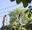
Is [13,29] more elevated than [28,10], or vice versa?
[28,10]

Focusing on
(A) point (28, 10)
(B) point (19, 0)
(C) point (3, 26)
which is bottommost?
(C) point (3, 26)

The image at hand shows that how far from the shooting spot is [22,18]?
10.2 m

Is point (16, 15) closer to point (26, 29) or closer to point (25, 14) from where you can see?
point (25, 14)

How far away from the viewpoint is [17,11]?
10.7m

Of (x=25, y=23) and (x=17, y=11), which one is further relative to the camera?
(x=17, y=11)

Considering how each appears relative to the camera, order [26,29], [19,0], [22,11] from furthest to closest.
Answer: [22,11], [26,29], [19,0]

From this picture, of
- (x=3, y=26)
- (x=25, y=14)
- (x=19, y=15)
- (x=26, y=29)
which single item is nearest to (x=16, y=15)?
(x=19, y=15)

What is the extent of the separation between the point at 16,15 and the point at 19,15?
0.33 meters

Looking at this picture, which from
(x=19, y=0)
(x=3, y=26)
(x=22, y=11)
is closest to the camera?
(x=19, y=0)

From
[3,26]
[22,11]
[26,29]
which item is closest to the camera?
[26,29]

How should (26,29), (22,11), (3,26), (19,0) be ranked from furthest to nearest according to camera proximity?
1. (3,26)
2. (22,11)
3. (26,29)
4. (19,0)

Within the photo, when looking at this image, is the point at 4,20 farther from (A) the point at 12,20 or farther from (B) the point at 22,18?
(B) the point at 22,18

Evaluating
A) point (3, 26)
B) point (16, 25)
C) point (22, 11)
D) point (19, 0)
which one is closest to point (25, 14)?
point (22, 11)

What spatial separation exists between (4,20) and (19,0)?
7033mm
